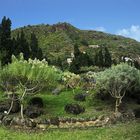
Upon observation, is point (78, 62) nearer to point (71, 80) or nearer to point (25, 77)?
point (71, 80)

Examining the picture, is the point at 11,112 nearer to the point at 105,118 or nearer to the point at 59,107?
A: the point at 59,107

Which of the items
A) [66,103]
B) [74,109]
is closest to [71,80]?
[66,103]

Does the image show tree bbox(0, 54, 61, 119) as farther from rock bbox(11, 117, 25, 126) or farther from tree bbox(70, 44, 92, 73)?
tree bbox(70, 44, 92, 73)

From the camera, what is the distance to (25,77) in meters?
50.3

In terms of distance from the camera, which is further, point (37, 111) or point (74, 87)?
point (74, 87)

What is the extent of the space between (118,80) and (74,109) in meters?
7.01

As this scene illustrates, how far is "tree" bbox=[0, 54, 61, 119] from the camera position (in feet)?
164

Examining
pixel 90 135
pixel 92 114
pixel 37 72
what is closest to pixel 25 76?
pixel 37 72

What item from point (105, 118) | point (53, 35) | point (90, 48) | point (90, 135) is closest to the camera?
point (90, 135)

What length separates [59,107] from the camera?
5359 centimetres

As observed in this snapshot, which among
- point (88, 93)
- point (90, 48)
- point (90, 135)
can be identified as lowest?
point (90, 135)

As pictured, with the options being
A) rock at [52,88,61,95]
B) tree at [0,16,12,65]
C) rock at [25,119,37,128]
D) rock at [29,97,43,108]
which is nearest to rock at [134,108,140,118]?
rock at [29,97,43,108]

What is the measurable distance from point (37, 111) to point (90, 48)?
5078 inches

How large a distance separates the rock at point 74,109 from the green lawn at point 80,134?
22.5ft
